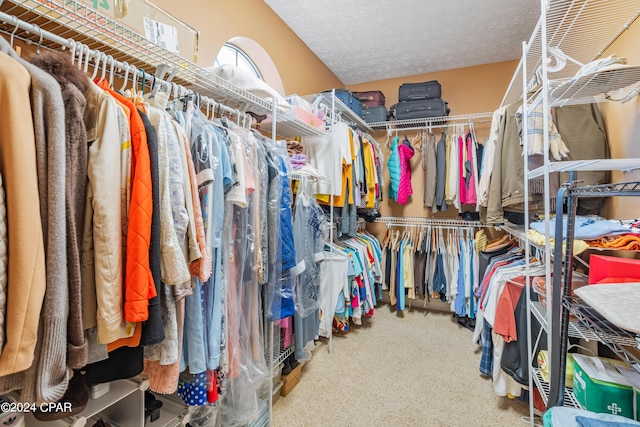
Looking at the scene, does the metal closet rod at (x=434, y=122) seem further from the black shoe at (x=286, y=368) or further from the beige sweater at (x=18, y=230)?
the beige sweater at (x=18, y=230)

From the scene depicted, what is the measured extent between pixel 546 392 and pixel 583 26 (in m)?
1.89

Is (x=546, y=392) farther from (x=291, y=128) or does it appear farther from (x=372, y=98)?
(x=372, y=98)

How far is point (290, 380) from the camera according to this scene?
189 cm

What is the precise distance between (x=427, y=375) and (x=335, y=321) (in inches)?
34.5

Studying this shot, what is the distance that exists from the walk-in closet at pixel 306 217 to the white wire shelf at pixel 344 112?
117 mm

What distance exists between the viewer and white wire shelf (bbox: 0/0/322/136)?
0.81 m

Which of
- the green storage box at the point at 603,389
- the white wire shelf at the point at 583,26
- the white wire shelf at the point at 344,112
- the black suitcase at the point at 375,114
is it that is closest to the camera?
the green storage box at the point at 603,389

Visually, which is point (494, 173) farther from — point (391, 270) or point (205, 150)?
point (205, 150)

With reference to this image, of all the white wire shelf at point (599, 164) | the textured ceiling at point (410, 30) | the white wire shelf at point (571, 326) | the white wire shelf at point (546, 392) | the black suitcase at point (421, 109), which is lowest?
the white wire shelf at point (546, 392)

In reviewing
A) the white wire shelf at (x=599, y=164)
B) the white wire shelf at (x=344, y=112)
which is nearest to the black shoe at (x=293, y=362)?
the white wire shelf at (x=599, y=164)

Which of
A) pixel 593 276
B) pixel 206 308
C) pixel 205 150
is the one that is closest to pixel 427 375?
pixel 593 276

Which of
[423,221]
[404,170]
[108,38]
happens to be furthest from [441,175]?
[108,38]

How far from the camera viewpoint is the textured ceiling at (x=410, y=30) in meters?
2.28

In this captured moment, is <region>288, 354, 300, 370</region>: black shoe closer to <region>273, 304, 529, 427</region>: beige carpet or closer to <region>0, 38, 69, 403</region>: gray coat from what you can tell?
<region>273, 304, 529, 427</region>: beige carpet
